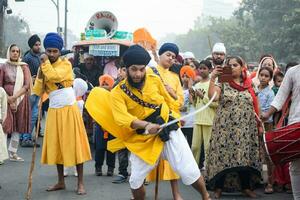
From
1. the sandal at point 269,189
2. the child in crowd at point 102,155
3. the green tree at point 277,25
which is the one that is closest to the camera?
the sandal at point 269,189

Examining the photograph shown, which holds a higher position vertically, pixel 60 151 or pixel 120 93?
pixel 120 93

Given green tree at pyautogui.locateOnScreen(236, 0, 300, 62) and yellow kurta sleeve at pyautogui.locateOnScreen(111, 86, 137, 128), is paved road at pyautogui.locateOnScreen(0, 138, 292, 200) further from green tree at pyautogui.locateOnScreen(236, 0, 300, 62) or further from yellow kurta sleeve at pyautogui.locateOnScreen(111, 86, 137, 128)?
green tree at pyautogui.locateOnScreen(236, 0, 300, 62)

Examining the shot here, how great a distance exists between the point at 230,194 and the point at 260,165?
651 millimetres

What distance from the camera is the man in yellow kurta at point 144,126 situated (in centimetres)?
534

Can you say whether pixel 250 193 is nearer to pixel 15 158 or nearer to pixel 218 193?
pixel 218 193

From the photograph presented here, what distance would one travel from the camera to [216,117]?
7105mm

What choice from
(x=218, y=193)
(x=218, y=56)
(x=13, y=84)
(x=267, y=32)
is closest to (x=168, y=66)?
(x=218, y=56)

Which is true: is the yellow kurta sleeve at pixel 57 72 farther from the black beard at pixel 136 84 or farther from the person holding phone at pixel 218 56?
the person holding phone at pixel 218 56

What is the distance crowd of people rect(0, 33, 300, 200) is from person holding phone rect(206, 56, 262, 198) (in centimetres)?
1

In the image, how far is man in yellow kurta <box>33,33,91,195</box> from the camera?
23.0 feet

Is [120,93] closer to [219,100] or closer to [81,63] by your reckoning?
[219,100]

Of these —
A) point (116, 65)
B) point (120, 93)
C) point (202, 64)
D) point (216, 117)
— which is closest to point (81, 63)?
point (116, 65)

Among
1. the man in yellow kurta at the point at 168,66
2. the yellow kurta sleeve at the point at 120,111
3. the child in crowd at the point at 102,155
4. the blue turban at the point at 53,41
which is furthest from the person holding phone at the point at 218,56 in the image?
the yellow kurta sleeve at the point at 120,111

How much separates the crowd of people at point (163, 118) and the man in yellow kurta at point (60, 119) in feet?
0.04
